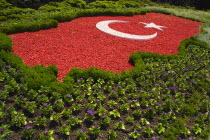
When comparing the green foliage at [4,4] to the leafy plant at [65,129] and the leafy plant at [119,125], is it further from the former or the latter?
the leafy plant at [119,125]

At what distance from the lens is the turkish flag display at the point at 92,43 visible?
805 cm

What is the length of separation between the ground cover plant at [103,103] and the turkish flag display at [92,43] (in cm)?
87

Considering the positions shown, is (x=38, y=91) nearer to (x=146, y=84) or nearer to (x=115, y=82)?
(x=115, y=82)

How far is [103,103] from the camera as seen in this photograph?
5.95 m

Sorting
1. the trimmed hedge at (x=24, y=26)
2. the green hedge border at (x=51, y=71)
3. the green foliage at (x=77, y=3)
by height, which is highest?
the green foliage at (x=77, y=3)

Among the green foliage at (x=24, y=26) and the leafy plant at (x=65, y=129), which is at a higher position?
the green foliage at (x=24, y=26)

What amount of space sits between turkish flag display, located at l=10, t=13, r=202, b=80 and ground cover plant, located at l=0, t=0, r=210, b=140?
0.87 meters

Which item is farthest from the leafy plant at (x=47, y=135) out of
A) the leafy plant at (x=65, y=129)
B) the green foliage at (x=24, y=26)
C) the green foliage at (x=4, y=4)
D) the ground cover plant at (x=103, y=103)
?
the green foliage at (x=4, y=4)

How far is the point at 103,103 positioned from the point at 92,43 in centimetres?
464

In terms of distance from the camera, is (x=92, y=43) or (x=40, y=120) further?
(x=92, y=43)

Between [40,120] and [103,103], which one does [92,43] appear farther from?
[40,120]

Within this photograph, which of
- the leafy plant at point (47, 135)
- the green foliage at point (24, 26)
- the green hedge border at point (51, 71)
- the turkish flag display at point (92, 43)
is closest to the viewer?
the leafy plant at point (47, 135)

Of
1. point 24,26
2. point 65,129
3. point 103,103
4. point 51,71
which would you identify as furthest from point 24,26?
point 65,129

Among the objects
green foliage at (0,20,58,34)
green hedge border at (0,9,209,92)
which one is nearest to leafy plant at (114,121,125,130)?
green hedge border at (0,9,209,92)
